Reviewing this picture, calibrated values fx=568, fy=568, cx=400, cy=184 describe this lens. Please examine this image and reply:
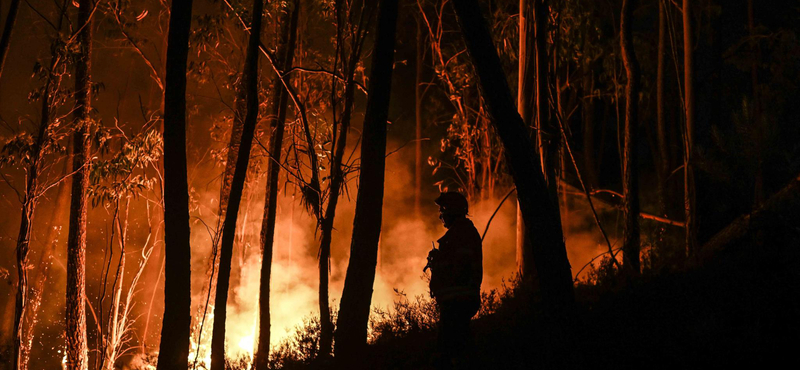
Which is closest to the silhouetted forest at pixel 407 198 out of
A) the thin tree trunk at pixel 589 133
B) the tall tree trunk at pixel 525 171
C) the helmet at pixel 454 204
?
the tall tree trunk at pixel 525 171

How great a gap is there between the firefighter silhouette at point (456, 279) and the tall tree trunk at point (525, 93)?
10.5 feet

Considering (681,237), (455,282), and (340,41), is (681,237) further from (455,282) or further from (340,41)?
(455,282)

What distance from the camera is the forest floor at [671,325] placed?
14.8 ft

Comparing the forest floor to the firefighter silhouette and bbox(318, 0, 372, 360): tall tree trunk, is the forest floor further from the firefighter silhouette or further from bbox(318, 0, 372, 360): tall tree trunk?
bbox(318, 0, 372, 360): tall tree trunk

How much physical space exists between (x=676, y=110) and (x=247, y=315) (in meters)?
15.5

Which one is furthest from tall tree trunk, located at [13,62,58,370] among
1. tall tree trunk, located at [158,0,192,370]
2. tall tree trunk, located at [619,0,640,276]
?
tall tree trunk, located at [619,0,640,276]

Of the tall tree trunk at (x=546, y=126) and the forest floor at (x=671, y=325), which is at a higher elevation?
the tall tree trunk at (x=546, y=126)

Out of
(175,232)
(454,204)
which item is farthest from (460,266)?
(175,232)

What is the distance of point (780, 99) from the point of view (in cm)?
1769

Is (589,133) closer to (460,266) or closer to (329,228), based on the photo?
(329,228)

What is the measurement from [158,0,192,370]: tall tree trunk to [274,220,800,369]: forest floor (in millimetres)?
1815

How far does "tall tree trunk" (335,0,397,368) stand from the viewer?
21.3 feet

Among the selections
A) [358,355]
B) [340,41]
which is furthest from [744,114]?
[340,41]

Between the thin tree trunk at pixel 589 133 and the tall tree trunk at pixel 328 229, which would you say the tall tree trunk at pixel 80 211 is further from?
the thin tree trunk at pixel 589 133
